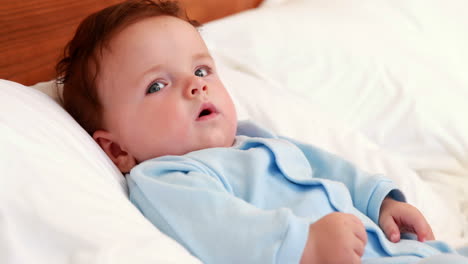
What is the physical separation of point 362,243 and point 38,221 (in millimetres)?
411

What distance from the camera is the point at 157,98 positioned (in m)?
0.95

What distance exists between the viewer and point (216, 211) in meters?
0.77

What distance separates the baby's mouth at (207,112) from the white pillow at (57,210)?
0.23 meters

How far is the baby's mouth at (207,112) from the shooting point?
3.15 feet

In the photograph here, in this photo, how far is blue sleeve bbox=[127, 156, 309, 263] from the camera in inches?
28.7

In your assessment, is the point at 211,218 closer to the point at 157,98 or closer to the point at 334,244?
the point at 334,244

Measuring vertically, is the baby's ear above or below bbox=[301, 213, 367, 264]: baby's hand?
below

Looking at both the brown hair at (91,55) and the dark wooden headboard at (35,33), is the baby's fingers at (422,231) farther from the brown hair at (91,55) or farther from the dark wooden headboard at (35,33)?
the dark wooden headboard at (35,33)

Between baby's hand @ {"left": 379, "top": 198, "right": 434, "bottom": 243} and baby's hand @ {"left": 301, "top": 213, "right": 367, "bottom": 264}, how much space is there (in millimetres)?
214

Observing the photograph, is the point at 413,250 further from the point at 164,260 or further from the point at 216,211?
the point at 164,260

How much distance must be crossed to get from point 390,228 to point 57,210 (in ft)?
1.87

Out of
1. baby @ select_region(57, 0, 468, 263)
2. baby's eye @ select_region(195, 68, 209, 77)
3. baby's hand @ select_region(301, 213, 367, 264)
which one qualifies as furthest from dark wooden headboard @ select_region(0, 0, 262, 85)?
baby's hand @ select_region(301, 213, 367, 264)

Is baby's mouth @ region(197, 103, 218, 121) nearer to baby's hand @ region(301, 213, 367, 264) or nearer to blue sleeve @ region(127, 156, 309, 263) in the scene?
blue sleeve @ region(127, 156, 309, 263)

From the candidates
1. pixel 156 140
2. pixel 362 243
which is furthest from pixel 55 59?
pixel 362 243
